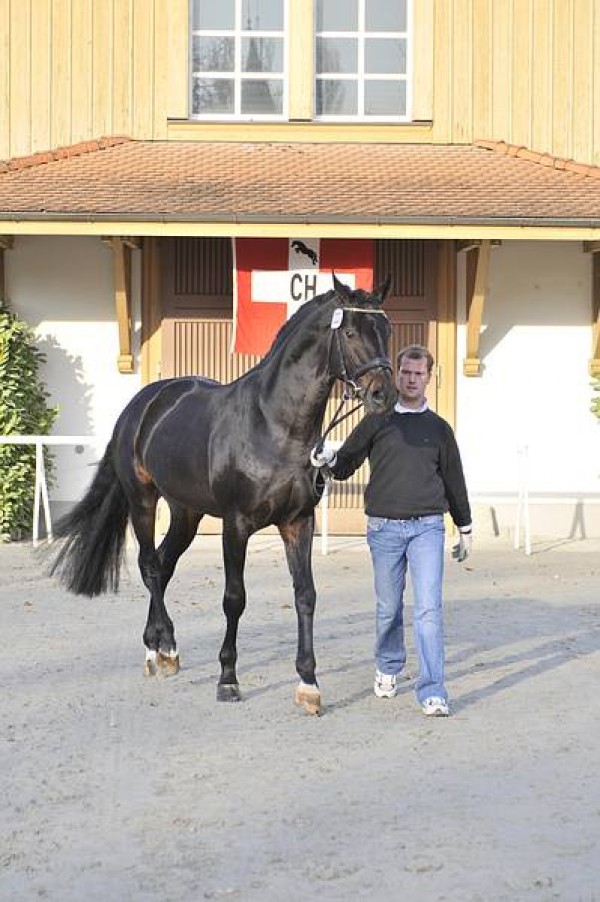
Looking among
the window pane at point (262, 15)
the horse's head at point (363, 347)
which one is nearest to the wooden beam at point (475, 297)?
the window pane at point (262, 15)

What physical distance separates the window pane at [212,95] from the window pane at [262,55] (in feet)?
0.89

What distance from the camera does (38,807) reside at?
543 cm

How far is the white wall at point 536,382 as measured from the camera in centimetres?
1531

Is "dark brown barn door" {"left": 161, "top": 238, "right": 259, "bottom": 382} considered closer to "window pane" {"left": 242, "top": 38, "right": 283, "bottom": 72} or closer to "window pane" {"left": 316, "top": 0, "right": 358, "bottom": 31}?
"window pane" {"left": 242, "top": 38, "right": 283, "bottom": 72}

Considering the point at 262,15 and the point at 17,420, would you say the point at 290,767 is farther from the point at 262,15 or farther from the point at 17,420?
the point at 262,15

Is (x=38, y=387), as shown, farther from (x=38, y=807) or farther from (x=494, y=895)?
(x=494, y=895)

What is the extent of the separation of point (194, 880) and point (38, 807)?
3.53 feet

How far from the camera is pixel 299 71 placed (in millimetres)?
15477

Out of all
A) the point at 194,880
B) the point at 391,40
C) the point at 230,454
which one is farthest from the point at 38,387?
the point at 194,880

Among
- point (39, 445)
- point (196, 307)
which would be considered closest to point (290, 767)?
point (39, 445)

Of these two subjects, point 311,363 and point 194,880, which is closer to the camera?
point 194,880

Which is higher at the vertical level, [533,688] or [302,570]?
[302,570]

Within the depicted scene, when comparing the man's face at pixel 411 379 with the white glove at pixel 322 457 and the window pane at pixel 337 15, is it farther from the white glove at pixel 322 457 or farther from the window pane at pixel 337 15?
the window pane at pixel 337 15

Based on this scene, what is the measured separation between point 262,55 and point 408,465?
9.45 meters
